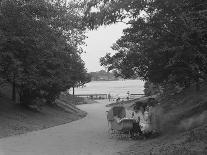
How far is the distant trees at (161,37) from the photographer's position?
11766mm

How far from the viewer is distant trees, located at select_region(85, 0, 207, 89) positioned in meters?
11.8

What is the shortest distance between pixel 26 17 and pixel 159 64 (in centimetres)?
989

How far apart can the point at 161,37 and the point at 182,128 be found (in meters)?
3.01

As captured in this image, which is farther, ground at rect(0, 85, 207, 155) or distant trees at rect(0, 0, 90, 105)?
distant trees at rect(0, 0, 90, 105)

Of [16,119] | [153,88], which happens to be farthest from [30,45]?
[153,88]

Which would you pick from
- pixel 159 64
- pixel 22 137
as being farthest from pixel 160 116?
pixel 22 137

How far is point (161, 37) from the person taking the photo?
14.5 m

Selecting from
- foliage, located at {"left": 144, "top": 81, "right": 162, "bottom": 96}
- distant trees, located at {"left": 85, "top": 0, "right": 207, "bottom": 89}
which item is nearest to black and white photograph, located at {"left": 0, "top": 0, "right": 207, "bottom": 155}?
distant trees, located at {"left": 85, "top": 0, "right": 207, "bottom": 89}

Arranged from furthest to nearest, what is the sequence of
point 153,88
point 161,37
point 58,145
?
point 153,88 → point 58,145 → point 161,37

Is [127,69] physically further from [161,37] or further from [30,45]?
[30,45]

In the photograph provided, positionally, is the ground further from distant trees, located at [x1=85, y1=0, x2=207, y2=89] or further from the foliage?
the foliage

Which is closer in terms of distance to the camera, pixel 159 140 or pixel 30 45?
pixel 159 140

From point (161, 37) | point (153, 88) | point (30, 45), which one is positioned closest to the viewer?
point (161, 37)

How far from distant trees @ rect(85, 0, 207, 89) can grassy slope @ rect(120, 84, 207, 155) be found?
3.13 feet
